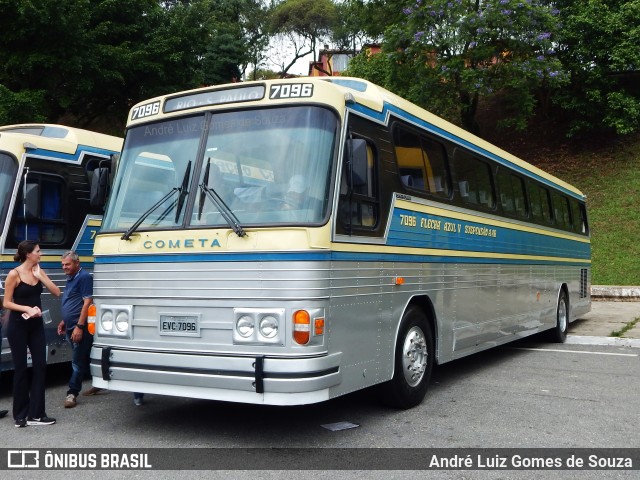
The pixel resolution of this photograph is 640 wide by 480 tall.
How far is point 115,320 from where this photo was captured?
20.4ft

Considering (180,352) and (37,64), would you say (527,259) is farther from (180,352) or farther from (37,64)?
(37,64)

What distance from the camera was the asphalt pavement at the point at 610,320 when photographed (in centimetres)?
1302

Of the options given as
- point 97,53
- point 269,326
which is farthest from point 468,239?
point 97,53

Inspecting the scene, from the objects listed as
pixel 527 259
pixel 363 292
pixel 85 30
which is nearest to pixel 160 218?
pixel 363 292

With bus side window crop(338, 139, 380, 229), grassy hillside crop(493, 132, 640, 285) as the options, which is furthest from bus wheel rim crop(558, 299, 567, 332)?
bus side window crop(338, 139, 380, 229)

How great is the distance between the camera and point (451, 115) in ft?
105

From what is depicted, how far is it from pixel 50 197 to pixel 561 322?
9.66 metres

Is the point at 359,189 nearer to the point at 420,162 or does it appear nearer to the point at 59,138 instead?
the point at 420,162

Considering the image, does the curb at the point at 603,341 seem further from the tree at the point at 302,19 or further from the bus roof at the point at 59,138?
the tree at the point at 302,19

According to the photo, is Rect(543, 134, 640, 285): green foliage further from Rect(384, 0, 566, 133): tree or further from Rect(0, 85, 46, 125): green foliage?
Rect(0, 85, 46, 125): green foliage

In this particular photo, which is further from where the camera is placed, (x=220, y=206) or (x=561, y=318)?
(x=561, y=318)

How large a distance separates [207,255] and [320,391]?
4.90ft

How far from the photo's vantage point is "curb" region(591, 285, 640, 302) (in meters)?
19.1

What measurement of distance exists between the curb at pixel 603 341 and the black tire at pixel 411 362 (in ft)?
21.0
